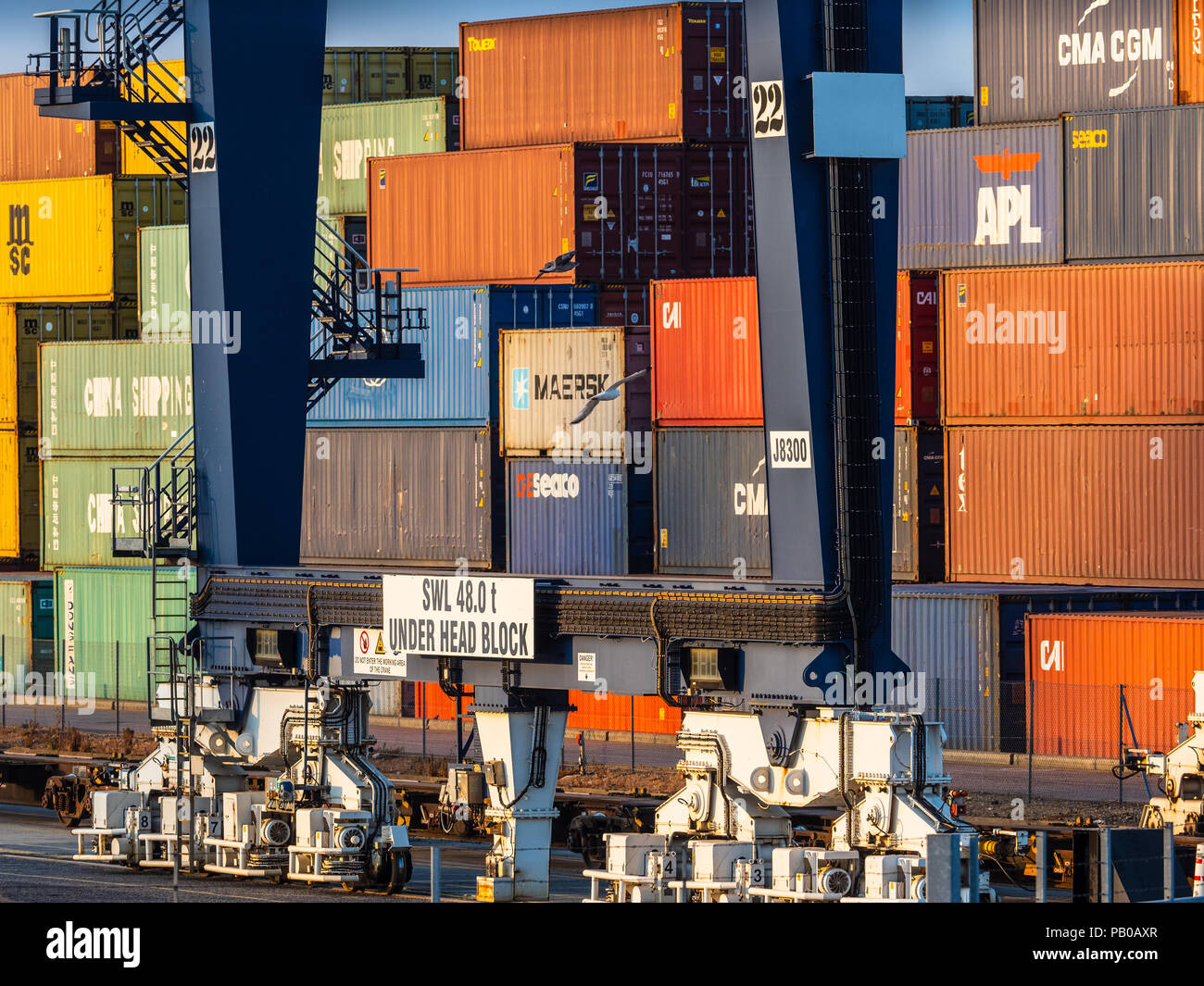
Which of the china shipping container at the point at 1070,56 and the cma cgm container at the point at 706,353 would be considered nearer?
the cma cgm container at the point at 706,353

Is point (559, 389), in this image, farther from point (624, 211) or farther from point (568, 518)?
point (624, 211)

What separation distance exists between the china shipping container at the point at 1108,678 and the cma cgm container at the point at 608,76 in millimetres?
15389

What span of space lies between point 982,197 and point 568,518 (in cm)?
1047

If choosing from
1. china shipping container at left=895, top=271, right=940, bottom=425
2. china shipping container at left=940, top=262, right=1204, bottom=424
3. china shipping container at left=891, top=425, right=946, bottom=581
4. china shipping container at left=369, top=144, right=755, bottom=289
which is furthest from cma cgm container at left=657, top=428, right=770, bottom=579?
china shipping container at left=369, top=144, right=755, bottom=289

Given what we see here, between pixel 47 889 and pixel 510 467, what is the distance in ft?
66.3

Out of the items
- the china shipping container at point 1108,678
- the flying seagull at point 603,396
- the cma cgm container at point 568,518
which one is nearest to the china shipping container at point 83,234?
the cma cgm container at point 568,518

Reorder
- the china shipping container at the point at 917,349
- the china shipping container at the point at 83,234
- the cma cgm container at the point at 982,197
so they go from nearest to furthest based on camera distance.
Answer: the china shipping container at the point at 917,349, the cma cgm container at the point at 982,197, the china shipping container at the point at 83,234

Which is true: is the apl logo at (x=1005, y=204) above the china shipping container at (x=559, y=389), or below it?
above

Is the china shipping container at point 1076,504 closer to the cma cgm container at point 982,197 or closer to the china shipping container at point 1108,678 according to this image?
the china shipping container at point 1108,678

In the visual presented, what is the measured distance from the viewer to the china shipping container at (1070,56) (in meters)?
44.4

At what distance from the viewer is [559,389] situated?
45.7 meters

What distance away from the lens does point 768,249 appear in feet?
81.4

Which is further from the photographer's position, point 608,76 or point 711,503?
point 608,76

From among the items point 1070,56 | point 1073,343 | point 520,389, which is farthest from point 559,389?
point 1070,56
